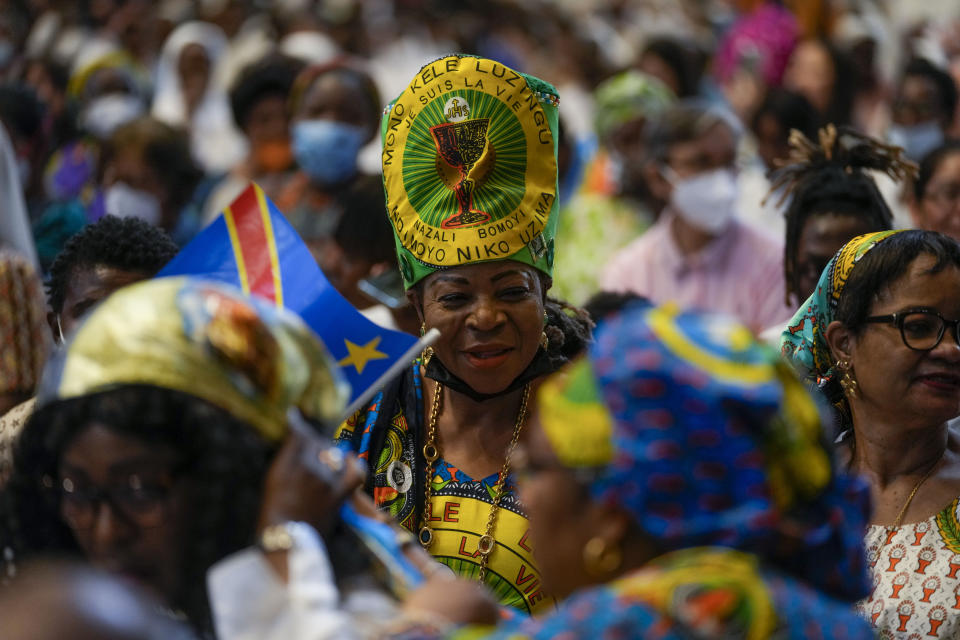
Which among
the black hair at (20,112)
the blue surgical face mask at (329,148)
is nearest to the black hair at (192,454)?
the blue surgical face mask at (329,148)

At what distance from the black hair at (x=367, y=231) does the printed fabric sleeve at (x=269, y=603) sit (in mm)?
3336

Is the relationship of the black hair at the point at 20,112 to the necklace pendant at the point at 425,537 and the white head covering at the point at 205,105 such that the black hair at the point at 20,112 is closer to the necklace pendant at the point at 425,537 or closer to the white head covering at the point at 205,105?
the white head covering at the point at 205,105

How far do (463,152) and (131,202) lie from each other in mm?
3865

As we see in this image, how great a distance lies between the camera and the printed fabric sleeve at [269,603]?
216 cm

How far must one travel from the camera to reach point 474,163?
378 cm

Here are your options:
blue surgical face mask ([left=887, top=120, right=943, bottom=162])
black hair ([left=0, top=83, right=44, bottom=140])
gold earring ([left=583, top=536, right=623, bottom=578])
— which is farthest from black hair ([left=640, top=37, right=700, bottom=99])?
gold earring ([left=583, top=536, right=623, bottom=578])

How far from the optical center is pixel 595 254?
25.4ft

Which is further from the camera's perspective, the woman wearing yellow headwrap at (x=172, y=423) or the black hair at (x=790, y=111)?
the black hair at (x=790, y=111)

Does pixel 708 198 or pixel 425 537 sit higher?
pixel 708 198

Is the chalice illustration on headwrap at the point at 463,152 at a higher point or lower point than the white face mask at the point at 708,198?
lower

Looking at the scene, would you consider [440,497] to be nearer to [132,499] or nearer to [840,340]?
[840,340]

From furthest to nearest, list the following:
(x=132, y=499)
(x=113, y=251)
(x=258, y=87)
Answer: (x=258, y=87) → (x=113, y=251) → (x=132, y=499)

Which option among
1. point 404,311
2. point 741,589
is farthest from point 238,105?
point 741,589

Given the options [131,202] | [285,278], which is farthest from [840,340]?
[131,202]
